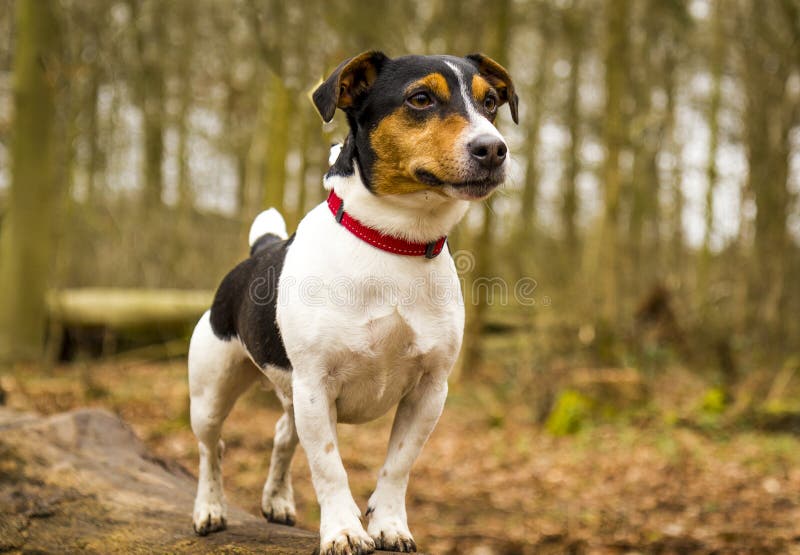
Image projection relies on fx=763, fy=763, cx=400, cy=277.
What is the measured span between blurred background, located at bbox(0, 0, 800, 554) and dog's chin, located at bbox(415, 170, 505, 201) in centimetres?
43

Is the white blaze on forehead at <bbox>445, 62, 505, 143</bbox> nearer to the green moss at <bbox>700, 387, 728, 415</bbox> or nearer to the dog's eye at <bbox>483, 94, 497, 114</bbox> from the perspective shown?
the dog's eye at <bbox>483, 94, 497, 114</bbox>

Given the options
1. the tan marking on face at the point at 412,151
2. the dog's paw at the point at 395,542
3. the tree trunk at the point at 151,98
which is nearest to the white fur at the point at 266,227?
the tan marking on face at the point at 412,151

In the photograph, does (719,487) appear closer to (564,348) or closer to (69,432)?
(564,348)

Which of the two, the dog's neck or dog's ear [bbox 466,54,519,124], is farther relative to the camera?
dog's ear [bbox 466,54,519,124]

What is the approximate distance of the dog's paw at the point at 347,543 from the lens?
2.81 metres

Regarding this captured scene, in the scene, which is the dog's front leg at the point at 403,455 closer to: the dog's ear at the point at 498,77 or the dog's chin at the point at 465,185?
the dog's chin at the point at 465,185

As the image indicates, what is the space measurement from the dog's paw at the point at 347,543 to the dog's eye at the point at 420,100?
1627 millimetres

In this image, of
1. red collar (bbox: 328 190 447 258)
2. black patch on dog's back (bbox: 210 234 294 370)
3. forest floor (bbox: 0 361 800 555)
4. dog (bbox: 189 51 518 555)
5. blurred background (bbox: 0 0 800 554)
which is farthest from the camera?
blurred background (bbox: 0 0 800 554)

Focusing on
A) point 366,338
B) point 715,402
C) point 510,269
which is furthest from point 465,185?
point 510,269

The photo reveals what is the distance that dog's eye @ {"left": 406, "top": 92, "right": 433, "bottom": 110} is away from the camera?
292cm

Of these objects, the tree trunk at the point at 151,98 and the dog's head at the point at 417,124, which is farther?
the tree trunk at the point at 151,98

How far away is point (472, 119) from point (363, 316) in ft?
2.80

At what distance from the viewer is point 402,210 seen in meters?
3.02

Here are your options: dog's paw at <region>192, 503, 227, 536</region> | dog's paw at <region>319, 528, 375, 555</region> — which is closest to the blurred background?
dog's paw at <region>319, 528, 375, 555</region>
